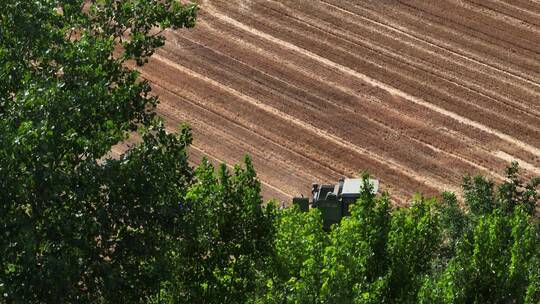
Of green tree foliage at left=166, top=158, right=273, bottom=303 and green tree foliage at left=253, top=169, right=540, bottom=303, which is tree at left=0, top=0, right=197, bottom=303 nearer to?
green tree foliage at left=166, top=158, right=273, bottom=303

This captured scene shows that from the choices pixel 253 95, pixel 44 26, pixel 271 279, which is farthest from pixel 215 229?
pixel 253 95

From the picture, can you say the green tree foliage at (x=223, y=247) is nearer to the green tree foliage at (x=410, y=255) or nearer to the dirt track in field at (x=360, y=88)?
the green tree foliage at (x=410, y=255)

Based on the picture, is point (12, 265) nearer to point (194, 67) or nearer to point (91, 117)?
point (91, 117)

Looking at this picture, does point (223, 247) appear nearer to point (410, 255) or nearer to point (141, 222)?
point (141, 222)

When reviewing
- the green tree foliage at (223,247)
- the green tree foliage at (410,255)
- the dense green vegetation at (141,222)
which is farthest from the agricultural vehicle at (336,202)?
the green tree foliage at (223,247)

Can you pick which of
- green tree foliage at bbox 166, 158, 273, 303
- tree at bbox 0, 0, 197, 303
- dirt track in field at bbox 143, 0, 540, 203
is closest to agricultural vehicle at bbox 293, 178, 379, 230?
dirt track in field at bbox 143, 0, 540, 203

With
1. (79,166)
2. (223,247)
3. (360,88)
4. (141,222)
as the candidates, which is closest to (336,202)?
(360,88)
